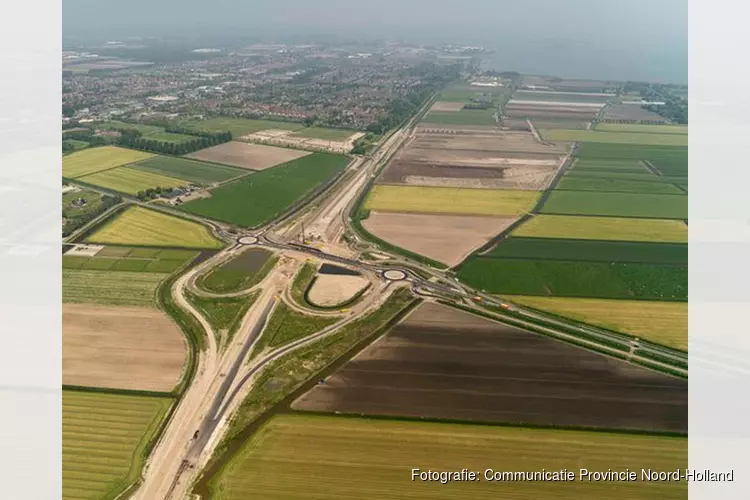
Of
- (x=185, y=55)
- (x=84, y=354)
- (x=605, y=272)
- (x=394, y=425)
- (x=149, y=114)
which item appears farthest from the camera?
(x=185, y=55)

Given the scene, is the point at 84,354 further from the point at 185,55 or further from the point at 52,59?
the point at 185,55

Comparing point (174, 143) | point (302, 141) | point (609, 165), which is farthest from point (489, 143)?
point (174, 143)

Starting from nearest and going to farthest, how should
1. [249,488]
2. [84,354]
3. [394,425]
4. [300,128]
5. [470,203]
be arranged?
[249,488] < [394,425] < [84,354] < [470,203] < [300,128]

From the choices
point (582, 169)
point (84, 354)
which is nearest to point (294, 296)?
point (84, 354)

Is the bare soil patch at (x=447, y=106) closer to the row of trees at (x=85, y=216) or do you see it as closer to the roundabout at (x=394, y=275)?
the row of trees at (x=85, y=216)

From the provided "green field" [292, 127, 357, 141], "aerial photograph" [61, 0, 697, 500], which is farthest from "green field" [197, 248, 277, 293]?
"green field" [292, 127, 357, 141]

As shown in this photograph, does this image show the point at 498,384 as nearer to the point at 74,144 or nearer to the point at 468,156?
the point at 468,156

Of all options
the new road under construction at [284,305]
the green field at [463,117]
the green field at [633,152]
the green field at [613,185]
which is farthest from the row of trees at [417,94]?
the new road under construction at [284,305]

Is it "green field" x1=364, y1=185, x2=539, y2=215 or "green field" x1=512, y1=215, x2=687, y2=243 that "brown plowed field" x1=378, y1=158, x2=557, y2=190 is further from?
"green field" x1=512, y1=215, x2=687, y2=243
